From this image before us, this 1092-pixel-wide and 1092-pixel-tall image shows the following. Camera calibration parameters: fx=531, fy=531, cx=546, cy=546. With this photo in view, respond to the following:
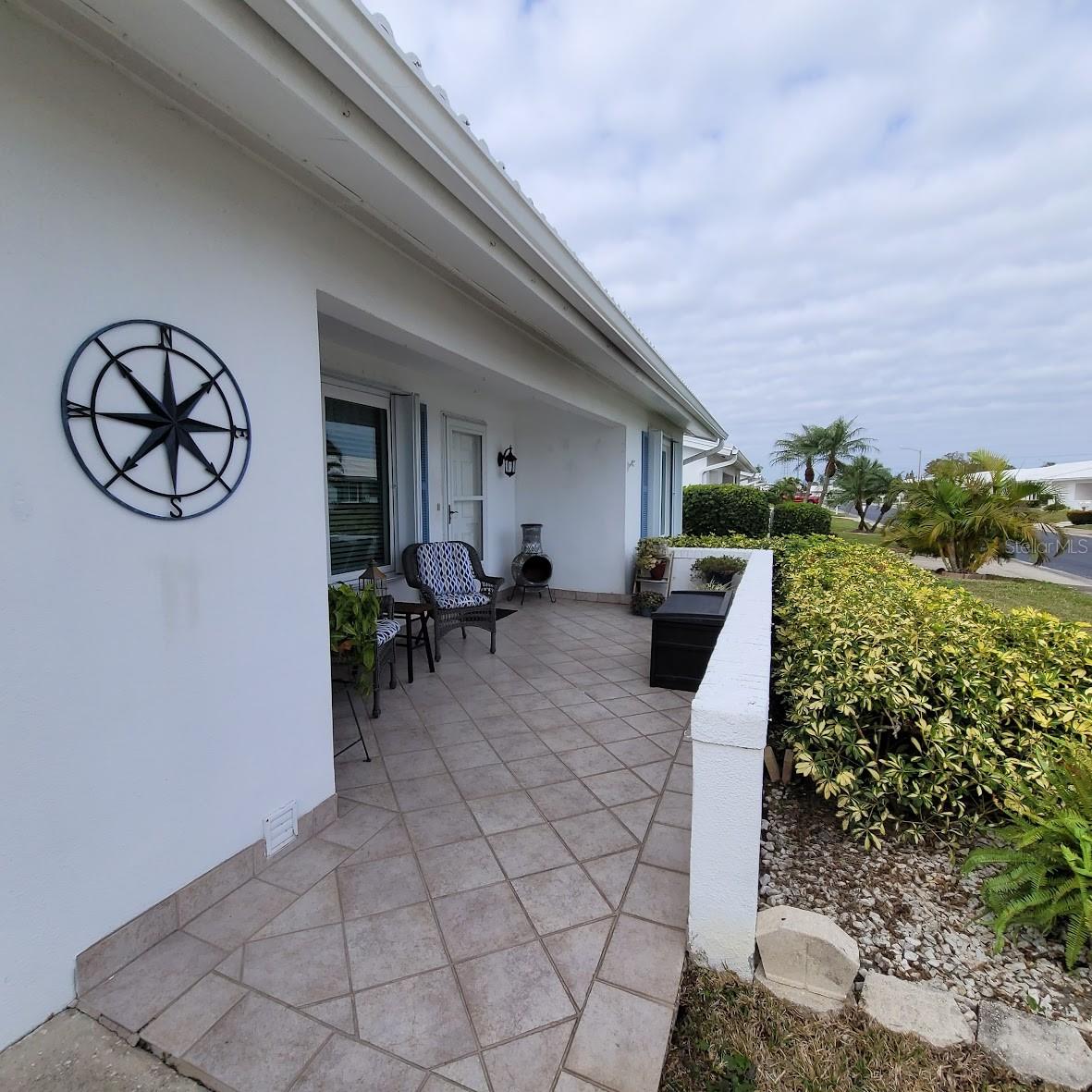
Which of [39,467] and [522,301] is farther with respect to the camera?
[522,301]

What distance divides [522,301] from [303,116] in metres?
1.72

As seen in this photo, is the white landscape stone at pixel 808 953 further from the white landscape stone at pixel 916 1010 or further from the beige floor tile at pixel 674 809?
the beige floor tile at pixel 674 809

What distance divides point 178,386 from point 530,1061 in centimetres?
214

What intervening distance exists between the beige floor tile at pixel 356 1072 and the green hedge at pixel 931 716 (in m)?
1.66

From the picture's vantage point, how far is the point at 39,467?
4.44 ft

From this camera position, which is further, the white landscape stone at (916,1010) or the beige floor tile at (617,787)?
the beige floor tile at (617,787)

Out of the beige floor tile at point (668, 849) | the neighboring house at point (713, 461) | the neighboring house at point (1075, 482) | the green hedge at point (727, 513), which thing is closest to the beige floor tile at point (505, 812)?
the beige floor tile at point (668, 849)

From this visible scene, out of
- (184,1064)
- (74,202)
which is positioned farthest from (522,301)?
(184,1064)

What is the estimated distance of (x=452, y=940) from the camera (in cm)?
170

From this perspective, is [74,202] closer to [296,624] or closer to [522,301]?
[296,624]

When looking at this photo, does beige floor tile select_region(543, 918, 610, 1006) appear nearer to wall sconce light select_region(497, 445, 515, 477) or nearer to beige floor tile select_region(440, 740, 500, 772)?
beige floor tile select_region(440, 740, 500, 772)

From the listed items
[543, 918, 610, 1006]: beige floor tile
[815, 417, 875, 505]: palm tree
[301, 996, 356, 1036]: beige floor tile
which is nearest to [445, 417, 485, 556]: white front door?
[543, 918, 610, 1006]: beige floor tile

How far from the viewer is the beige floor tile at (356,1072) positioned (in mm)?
1247

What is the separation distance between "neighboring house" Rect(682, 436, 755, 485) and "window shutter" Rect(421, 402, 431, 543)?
23.3ft
